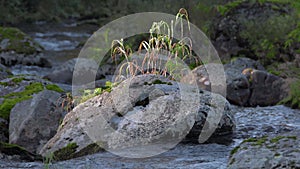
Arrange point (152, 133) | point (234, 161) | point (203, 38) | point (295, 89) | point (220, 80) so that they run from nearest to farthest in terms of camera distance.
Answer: point (234, 161), point (152, 133), point (295, 89), point (220, 80), point (203, 38)

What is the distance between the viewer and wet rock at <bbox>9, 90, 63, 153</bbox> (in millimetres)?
6980

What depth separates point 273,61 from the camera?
13.2 m

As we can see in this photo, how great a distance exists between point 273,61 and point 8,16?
664 inches

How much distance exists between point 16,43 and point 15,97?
27.9 feet

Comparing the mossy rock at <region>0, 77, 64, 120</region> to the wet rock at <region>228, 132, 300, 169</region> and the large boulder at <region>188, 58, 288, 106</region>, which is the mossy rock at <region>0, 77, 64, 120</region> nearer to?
the large boulder at <region>188, 58, 288, 106</region>

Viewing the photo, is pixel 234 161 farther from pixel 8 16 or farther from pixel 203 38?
pixel 8 16

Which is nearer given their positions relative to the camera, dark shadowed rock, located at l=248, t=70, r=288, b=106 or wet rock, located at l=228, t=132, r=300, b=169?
wet rock, located at l=228, t=132, r=300, b=169

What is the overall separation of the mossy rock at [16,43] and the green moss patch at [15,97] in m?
7.47

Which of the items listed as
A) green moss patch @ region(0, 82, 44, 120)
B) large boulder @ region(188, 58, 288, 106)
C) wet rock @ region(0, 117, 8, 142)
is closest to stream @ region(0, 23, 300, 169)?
large boulder @ region(188, 58, 288, 106)

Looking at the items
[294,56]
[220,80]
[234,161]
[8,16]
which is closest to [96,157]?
[234,161]

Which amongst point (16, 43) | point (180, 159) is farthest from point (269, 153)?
point (16, 43)

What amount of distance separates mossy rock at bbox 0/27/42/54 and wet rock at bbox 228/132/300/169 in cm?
1243

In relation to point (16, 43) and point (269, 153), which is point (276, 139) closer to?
point (269, 153)

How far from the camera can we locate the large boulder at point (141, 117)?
19.3ft
